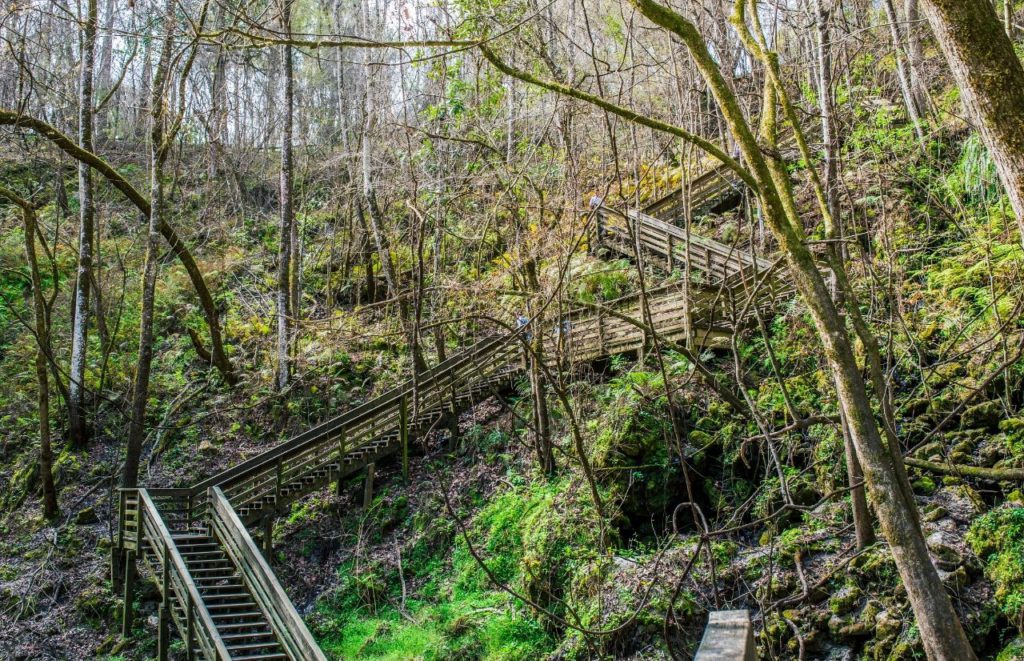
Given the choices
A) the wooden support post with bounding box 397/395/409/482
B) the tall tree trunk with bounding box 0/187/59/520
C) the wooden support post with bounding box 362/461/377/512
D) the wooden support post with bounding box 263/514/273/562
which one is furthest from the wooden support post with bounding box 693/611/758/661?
the tall tree trunk with bounding box 0/187/59/520

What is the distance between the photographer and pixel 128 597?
13.1 m

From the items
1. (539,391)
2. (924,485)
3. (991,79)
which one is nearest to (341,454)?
(539,391)

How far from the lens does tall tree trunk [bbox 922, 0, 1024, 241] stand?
12.6ft

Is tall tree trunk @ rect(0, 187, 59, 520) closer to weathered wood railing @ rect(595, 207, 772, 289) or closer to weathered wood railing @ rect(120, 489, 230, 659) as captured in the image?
weathered wood railing @ rect(120, 489, 230, 659)

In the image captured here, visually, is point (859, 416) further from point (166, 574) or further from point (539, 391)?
point (166, 574)

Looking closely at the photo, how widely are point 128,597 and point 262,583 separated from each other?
3.86 m

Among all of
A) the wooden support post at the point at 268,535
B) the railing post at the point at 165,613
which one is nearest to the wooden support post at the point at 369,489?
the wooden support post at the point at 268,535

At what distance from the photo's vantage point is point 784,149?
1716cm

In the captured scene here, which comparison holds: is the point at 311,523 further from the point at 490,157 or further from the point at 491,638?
the point at 490,157

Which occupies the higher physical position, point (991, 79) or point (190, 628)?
point (991, 79)

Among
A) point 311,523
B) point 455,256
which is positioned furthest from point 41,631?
point 455,256

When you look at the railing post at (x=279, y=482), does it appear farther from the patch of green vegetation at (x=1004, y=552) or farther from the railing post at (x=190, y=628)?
the patch of green vegetation at (x=1004, y=552)

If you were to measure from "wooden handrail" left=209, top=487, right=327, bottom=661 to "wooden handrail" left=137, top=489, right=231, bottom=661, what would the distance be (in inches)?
27.9

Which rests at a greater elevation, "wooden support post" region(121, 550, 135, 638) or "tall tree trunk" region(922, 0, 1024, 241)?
"tall tree trunk" region(922, 0, 1024, 241)
